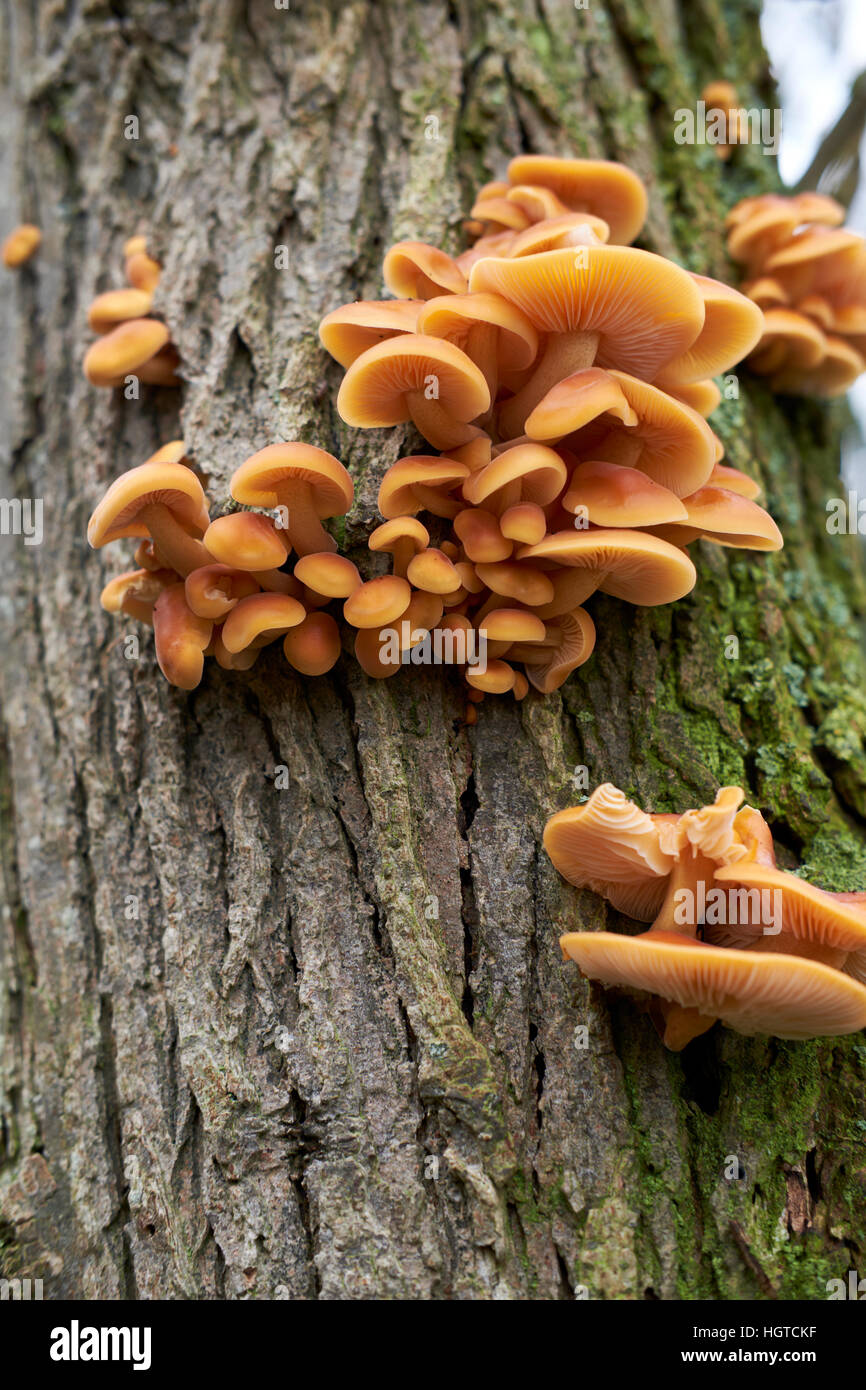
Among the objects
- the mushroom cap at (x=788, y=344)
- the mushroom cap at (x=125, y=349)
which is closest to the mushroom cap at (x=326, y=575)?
the mushroom cap at (x=125, y=349)

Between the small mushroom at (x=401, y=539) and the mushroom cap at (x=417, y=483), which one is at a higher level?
the mushroom cap at (x=417, y=483)

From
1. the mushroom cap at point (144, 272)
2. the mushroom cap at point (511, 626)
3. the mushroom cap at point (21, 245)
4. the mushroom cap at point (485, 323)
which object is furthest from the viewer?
the mushroom cap at point (21, 245)

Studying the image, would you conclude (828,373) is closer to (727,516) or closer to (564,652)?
(727,516)

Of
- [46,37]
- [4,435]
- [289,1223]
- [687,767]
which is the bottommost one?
[289,1223]

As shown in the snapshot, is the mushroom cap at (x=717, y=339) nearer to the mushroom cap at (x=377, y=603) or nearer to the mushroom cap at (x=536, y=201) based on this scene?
the mushroom cap at (x=536, y=201)

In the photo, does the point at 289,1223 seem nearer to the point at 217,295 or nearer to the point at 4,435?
the point at 217,295

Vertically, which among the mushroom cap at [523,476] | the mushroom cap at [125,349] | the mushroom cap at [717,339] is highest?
the mushroom cap at [125,349]

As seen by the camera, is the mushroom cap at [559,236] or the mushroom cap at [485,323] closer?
the mushroom cap at [485,323]
